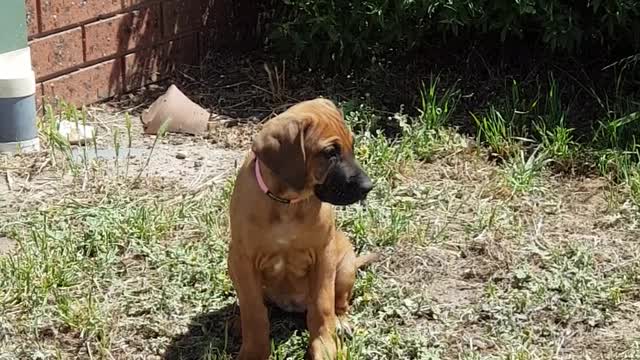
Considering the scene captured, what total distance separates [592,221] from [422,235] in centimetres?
81

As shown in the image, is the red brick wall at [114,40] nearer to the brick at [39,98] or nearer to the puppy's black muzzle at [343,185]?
the brick at [39,98]

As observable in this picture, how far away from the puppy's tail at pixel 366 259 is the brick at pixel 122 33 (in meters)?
2.41

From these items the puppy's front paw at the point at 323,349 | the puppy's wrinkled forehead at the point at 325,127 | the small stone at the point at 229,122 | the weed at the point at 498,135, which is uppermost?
the puppy's wrinkled forehead at the point at 325,127

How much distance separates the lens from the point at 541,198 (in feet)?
16.7

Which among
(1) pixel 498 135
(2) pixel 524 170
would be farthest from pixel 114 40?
(2) pixel 524 170

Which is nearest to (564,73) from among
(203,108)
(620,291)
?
(203,108)

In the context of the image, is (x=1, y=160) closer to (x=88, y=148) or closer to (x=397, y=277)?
(x=88, y=148)

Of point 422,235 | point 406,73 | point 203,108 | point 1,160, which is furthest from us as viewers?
point 406,73

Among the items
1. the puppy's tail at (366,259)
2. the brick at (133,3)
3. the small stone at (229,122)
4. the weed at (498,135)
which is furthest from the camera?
the brick at (133,3)

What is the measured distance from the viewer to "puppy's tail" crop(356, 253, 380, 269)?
14.2 ft

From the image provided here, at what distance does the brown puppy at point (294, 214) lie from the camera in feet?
11.3

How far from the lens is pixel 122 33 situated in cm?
631

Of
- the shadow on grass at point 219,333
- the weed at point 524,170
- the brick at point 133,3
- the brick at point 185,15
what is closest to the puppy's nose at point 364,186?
the shadow on grass at point 219,333

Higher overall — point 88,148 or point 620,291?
point 620,291
